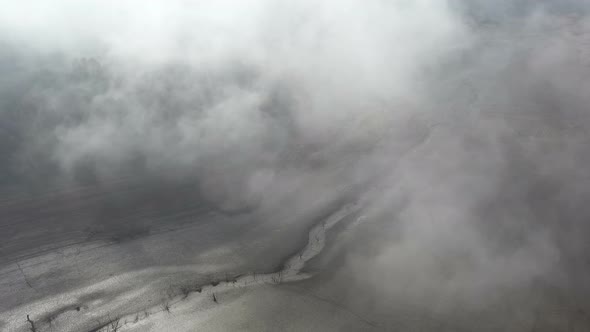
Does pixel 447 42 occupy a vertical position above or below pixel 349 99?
above

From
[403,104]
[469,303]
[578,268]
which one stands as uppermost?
[403,104]

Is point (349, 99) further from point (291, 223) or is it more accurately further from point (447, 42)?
point (447, 42)

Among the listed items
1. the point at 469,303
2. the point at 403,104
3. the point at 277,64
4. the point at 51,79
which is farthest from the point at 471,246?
the point at 51,79

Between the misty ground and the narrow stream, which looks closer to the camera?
the narrow stream

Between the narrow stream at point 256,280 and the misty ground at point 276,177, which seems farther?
the misty ground at point 276,177

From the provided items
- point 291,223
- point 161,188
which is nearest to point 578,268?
point 291,223

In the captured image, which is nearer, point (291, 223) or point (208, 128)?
point (291, 223)

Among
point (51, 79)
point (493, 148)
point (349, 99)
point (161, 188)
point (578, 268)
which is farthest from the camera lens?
point (349, 99)

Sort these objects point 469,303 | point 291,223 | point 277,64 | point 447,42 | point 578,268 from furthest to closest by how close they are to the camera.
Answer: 1. point 447,42
2. point 277,64
3. point 291,223
4. point 578,268
5. point 469,303

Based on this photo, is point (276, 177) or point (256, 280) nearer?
point (256, 280)

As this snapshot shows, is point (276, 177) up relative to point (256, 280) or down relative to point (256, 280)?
up
